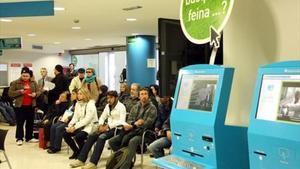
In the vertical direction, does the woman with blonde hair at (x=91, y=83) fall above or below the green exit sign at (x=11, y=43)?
below

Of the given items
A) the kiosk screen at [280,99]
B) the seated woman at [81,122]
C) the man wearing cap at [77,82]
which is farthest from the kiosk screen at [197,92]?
the man wearing cap at [77,82]

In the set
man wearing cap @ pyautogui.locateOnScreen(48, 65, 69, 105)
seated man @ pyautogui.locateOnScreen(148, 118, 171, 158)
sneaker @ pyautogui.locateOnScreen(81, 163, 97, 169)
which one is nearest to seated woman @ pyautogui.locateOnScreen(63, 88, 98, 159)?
sneaker @ pyautogui.locateOnScreen(81, 163, 97, 169)

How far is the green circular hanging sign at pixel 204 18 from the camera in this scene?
238cm

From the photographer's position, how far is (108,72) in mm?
17844

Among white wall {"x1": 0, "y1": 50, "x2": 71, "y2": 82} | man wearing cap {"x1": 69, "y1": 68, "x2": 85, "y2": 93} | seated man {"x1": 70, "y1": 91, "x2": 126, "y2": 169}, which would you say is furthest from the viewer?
white wall {"x1": 0, "y1": 50, "x2": 71, "y2": 82}

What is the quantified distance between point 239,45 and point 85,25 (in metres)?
7.80

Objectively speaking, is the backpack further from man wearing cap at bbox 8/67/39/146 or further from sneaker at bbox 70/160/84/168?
man wearing cap at bbox 8/67/39/146

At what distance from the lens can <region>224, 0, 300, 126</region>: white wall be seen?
89.8 inches

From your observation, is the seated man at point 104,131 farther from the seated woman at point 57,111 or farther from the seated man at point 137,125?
the seated woman at point 57,111

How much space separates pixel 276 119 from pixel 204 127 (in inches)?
20.0

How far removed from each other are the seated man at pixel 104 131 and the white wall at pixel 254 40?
10.3 ft

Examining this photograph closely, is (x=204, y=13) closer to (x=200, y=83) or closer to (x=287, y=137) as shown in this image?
(x=200, y=83)

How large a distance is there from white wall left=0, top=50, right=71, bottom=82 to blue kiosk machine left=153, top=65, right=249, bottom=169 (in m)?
14.7

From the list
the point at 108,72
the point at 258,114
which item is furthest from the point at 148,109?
the point at 108,72
